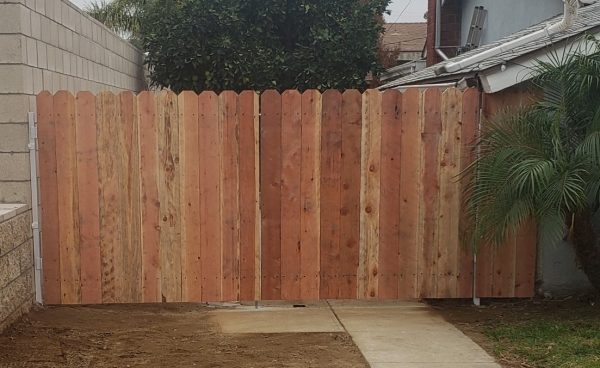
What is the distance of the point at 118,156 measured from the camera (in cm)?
566

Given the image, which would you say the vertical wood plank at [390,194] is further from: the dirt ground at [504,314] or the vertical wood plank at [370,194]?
the dirt ground at [504,314]

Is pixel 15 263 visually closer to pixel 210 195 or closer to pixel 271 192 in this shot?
pixel 210 195

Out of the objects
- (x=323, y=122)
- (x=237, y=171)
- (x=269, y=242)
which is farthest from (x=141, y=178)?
(x=323, y=122)

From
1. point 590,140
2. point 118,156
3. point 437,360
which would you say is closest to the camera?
point 437,360

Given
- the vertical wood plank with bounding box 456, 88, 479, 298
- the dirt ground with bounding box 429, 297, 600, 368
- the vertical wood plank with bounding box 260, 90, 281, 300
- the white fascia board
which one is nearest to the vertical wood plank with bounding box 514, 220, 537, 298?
the dirt ground with bounding box 429, 297, 600, 368

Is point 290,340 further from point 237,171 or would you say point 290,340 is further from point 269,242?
point 237,171

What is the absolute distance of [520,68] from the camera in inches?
224

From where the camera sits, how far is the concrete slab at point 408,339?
4672 millimetres

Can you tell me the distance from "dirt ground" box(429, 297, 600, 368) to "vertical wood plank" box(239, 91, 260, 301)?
1.79 meters

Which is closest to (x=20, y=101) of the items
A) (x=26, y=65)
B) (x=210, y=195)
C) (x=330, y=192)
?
(x=26, y=65)

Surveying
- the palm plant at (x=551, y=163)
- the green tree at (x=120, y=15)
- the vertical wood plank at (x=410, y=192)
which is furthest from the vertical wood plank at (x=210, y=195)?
the green tree at (x=120, y=15)

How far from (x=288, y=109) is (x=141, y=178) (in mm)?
1402

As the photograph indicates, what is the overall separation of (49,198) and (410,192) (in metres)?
3.14

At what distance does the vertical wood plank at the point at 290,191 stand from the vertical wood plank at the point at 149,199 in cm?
110
